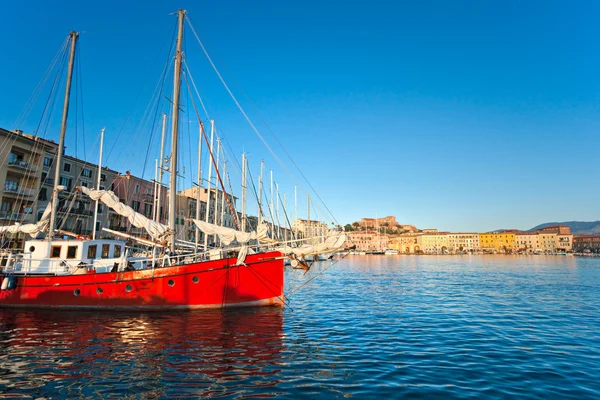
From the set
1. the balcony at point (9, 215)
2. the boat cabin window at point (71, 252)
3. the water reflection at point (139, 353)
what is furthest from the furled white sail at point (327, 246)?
the balcony at point (9, 215)

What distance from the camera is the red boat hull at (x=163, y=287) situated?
63.5 ft

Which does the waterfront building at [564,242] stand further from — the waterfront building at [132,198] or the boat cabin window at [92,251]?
the boat cabin window at [92,251]

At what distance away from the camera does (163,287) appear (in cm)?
1938

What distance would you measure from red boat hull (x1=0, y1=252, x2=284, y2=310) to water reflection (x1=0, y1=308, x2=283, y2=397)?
94 centimetres

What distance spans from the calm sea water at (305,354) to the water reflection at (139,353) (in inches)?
1.7

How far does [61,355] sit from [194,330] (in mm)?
4837

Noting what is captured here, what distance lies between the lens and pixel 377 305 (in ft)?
75.7

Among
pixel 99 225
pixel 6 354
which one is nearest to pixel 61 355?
pixel 6 354

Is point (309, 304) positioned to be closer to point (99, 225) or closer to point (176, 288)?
point (176, 288)

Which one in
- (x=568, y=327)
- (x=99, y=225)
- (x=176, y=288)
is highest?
(x=99, y=225)

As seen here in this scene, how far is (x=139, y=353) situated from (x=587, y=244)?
237516 millimetres

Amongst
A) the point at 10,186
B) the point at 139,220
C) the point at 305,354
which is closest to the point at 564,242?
the point at 139,220

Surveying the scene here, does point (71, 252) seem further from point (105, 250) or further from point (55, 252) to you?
point (105, 250)

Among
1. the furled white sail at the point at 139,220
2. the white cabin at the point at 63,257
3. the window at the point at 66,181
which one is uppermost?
the window at the point at 66,181
